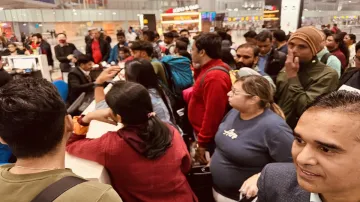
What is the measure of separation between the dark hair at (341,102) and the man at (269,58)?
2.44 m

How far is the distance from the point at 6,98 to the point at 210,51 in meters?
1.96

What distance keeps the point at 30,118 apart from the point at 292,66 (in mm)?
1894

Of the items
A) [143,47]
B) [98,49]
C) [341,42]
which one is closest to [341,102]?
[143,47]

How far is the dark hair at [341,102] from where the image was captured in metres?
0.87

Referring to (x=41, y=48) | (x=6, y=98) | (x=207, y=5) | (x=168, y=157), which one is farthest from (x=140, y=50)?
(x=207, y=5)

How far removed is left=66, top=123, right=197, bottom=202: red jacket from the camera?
4.98 feet

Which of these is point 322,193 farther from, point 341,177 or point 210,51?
point 210,51

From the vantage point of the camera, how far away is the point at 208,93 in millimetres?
2404

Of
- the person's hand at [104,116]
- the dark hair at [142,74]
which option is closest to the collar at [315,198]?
the person's hand at [104,116]

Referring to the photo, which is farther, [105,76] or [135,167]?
[105,76]

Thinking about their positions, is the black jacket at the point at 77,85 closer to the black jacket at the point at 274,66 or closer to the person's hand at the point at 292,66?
the black jacket at the point at 274,66

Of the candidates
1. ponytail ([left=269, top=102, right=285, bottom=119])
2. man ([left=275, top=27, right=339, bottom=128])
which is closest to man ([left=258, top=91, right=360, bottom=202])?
ponytail ([left=269, top=102, right=285, bottom=119])

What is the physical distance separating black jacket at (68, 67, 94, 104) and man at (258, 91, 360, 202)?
3.21 metres

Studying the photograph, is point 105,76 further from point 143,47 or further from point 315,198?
point 315,198
